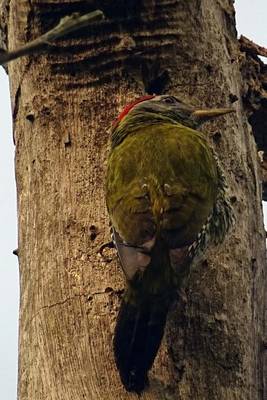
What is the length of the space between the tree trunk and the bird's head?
6 centimetres

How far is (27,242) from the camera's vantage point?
3.25m

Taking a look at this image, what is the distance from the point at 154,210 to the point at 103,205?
0.39m

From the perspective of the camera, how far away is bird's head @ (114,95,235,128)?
136 inches

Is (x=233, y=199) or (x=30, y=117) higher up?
(x=30, y=117)

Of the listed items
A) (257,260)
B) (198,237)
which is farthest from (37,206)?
(257,260)

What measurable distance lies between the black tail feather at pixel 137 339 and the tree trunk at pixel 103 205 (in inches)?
3.1

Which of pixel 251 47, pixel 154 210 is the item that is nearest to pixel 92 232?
pixel 154 210

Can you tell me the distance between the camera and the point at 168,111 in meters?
3.63

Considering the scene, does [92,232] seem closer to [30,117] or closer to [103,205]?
[103,205]

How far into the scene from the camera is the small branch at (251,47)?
13.6 feet

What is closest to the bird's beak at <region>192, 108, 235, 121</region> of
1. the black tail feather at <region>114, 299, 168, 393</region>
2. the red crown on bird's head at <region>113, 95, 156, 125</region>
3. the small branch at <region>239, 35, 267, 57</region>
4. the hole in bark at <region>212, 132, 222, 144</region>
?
the hole in bark at <region>212, 132, 222, 144</region>

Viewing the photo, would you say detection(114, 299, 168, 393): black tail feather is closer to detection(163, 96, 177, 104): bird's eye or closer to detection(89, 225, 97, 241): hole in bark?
detection(89, 225, 97, 241): hole in bark

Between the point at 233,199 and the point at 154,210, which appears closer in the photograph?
the point at 154,210

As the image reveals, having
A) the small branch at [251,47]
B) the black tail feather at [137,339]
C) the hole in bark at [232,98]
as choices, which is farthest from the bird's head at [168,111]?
the black tail feather at [137,339]
